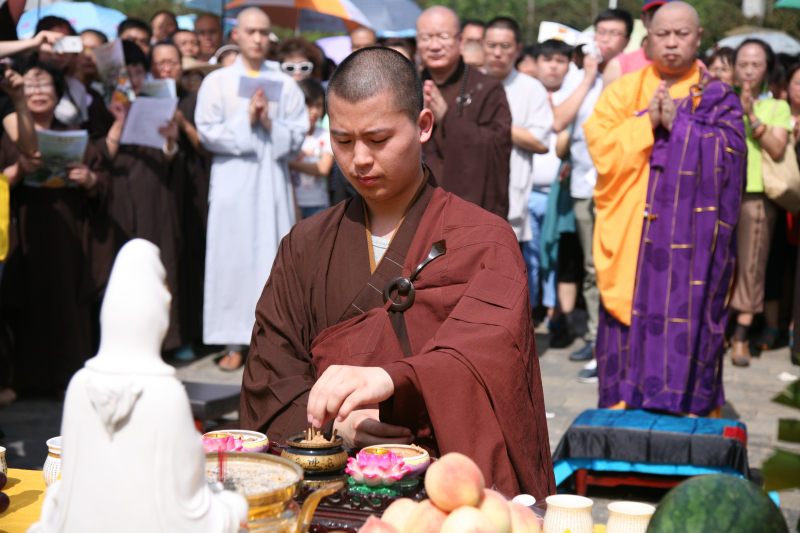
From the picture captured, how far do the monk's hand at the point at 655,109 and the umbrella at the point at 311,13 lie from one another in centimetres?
452

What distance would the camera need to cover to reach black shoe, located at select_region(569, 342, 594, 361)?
682 centimetres

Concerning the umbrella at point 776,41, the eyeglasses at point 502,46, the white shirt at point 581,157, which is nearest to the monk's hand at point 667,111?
the white shirt at point 581,157

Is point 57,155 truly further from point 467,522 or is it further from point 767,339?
point 767,339

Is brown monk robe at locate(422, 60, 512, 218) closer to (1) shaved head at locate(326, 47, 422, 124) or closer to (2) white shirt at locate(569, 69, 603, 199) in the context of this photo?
(2) white shirt at locate(569, 69, 603, 199)

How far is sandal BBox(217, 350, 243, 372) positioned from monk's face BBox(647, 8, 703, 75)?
3695 millimetres

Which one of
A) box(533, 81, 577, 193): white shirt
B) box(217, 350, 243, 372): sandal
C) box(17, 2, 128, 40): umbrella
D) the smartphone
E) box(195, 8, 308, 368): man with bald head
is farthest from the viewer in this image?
box(17, 2, 128, 40): umbrella

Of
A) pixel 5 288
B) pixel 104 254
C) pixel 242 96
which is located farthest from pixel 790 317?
pixel 5 288

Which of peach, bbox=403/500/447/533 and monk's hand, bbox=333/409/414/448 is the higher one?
peach, bbox=403/500/447/533

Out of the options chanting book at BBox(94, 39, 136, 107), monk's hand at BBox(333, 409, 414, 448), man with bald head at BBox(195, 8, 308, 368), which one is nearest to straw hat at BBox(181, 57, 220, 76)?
man with bald head at BBox(195, 8, 308, 368)

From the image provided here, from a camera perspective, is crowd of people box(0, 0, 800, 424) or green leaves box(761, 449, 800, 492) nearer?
green leaves box(761, 449, 800, 492)

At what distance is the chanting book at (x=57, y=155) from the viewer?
5.23 m

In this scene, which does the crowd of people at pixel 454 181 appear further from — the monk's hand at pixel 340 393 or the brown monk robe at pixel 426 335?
the monk's hand at pixel 340 393

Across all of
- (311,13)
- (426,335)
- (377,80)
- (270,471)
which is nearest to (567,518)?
(270,471)

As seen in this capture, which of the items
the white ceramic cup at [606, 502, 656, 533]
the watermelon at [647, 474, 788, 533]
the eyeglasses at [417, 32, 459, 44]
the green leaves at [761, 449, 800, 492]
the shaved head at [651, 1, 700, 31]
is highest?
the shaved head at [651, 1, 700, 31]
